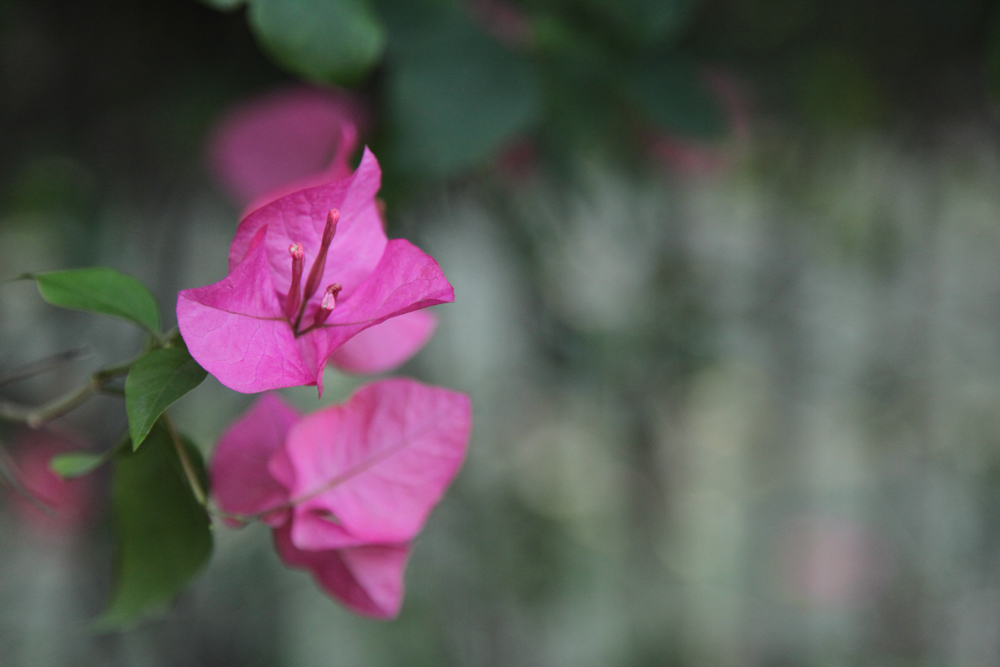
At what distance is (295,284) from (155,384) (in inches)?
1.6

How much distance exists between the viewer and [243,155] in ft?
1.24

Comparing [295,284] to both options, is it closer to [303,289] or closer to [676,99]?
[303,289]

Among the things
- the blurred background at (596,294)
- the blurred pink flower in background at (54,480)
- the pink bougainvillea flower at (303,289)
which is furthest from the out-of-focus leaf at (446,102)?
the blurred pink flower in background at (54,480)

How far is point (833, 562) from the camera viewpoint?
0.95m

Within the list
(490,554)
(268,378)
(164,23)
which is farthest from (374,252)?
(490,554)

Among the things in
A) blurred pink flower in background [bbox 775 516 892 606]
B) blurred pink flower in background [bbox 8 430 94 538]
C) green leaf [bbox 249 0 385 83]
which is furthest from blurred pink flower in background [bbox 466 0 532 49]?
blurred pink flower in background [bbox 775 516 892 606]

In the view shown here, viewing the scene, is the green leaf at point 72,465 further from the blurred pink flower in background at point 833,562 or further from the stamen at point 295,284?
the blurred pink flower in background at point 833,562

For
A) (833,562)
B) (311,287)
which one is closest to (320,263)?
(311,287)

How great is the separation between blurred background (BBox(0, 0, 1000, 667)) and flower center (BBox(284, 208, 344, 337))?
2.4 inches

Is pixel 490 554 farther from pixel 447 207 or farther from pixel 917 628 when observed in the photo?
pixel 917 628

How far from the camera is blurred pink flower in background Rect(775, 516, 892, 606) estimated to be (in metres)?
0.94

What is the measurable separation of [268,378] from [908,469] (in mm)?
959

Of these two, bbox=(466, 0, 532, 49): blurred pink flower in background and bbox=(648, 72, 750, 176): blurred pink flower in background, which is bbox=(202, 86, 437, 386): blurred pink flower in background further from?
bbox=(648, 72, 750, 176): blurred pink flower in background

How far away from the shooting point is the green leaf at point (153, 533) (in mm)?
212
